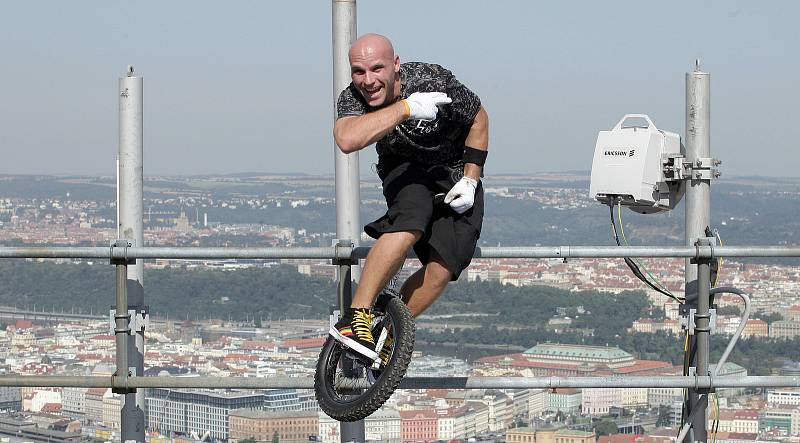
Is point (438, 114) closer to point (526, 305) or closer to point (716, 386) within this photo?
point (716, 386)

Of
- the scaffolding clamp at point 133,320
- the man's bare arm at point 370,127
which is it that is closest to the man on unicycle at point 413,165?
the man's bare arm at point 370,127

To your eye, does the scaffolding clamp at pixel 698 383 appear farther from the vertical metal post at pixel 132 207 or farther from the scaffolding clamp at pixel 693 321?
the vertical metal post at pixel 132 207

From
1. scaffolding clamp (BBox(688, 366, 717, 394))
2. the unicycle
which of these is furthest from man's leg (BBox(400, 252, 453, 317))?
scaffolding clamp (BBox(688, 366, 717, 394))

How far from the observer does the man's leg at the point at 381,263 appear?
4.48m

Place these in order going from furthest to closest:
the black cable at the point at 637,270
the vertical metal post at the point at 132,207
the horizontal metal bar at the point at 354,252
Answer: the black cable at the point at 637,270 → the vertical metal post at the point at 132,207 → the horizontal metal bar at the point at 354,252

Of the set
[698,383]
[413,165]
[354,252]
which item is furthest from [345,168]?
[698,383]

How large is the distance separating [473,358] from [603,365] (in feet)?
14.9

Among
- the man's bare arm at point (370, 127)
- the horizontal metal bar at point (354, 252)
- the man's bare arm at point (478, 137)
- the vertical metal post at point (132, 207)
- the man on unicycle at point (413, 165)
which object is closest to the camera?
the man's bare arm at point (370, 127)

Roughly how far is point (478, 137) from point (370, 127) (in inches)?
25.1

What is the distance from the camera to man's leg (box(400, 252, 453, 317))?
4742mm

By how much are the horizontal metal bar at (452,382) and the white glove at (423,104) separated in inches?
40.1

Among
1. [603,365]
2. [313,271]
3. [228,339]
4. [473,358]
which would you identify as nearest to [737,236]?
[603,365]

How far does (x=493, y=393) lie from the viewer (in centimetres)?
2122

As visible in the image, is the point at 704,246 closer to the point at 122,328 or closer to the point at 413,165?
the point at 413,165
